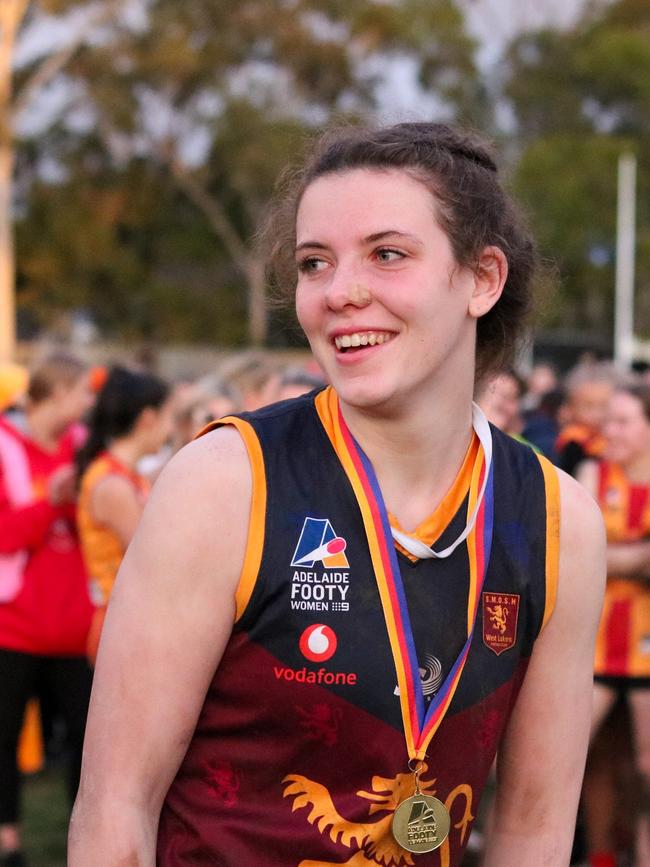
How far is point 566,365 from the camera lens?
25.8 metres

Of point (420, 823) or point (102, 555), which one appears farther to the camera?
point (102, 555)

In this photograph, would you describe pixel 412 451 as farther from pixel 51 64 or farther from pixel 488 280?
pixel 51 64

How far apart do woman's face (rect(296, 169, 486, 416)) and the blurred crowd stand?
2.91 meters

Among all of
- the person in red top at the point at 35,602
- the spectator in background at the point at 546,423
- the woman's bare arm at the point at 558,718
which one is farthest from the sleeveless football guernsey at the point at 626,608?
the woman's bare arm at the point at 558,718

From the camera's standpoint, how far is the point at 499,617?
6.41ft

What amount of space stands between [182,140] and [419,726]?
110ft

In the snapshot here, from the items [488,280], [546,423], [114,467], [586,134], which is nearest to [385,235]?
[488,280]

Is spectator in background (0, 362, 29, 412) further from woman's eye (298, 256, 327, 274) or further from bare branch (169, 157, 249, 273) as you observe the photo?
bare branch (169, 157, 249, 273)

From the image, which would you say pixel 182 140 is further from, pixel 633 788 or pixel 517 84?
pixel 633 788

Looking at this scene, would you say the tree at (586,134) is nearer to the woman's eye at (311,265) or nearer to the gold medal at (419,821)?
the woman's eye at (311,265)

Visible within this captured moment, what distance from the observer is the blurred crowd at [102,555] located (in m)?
5.03

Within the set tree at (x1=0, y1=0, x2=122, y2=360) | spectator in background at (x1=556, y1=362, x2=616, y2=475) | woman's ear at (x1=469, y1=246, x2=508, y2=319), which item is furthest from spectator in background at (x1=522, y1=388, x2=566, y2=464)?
tree at (x1=0, y1=0, x2=122, y2=360)

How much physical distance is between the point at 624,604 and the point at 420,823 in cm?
343

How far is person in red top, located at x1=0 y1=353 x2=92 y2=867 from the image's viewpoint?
5086 millimetres
